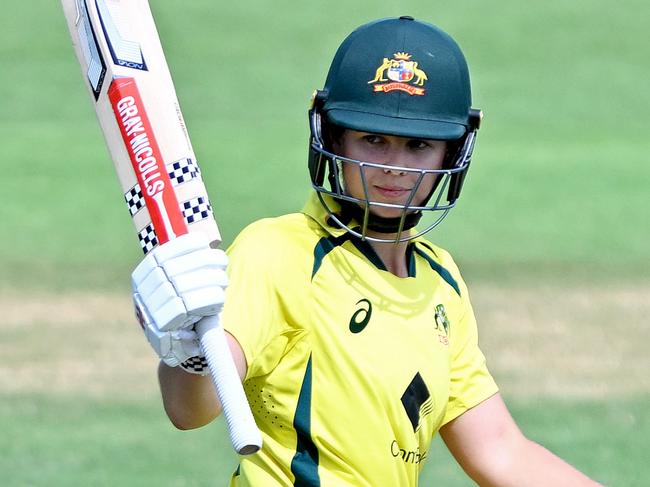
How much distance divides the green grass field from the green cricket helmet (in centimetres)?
263

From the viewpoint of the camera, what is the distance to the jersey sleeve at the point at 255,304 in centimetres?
304

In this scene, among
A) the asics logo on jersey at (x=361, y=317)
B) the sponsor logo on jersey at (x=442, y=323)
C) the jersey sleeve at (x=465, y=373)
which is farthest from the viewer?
the jersey sleeve at (x=465, y=373)

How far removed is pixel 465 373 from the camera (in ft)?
12.1

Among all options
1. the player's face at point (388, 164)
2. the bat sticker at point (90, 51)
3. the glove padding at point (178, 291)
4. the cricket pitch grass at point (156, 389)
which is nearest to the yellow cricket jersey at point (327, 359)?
the player's face at point (388, 164)

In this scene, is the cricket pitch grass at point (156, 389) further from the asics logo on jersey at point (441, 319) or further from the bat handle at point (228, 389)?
the bat handle at point (228, 389)

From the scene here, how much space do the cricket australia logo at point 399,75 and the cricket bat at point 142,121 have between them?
0.69 metres

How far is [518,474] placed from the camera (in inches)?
147

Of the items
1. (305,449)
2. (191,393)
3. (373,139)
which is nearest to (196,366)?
(191,393)

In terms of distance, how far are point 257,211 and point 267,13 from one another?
417 centimetres

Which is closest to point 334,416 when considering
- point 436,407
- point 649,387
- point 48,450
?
point 436,407

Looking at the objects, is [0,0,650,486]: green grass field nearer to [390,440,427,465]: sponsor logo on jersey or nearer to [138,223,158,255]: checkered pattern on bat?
[390,440,427,465]: sponsor logo on jersey

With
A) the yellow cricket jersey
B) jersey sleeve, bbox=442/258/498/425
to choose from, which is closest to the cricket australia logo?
the yellow cricket jersey

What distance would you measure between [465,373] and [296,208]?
5.54 m

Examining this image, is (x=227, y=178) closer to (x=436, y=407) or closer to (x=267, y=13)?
(x=267, y=13)
